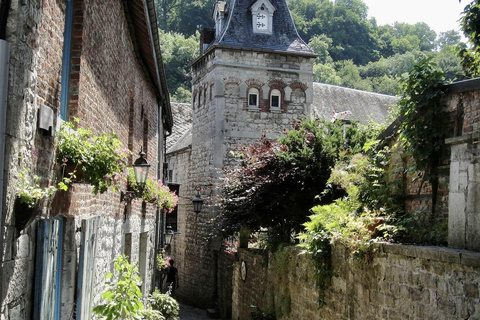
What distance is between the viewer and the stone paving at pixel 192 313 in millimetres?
20453

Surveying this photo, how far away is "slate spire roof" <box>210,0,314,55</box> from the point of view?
2380 cm

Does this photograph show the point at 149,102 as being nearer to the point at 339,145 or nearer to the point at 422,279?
the point at 339,145

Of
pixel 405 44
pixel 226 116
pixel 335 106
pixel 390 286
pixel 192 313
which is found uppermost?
pixel 405 44

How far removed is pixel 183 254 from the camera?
26297 millimetres

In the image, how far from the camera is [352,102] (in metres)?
30.0

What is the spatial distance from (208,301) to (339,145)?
11143 millimetres

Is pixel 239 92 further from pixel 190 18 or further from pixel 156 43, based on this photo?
pixel 190 18

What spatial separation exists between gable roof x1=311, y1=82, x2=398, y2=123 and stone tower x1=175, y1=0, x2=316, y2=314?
432 cm

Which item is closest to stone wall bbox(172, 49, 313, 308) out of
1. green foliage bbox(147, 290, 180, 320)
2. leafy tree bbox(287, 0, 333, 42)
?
green foliage bbox(147, 290, 180, 320)

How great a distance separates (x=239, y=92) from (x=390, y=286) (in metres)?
16.7

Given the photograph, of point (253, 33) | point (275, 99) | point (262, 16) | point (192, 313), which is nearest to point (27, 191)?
point (192, 313)

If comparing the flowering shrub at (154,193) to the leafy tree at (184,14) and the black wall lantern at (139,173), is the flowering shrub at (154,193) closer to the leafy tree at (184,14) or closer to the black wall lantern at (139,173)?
the black wall lantern at (139,173)

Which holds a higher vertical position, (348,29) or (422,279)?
(348,29)

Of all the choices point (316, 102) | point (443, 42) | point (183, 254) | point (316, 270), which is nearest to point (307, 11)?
point (443, 42)
